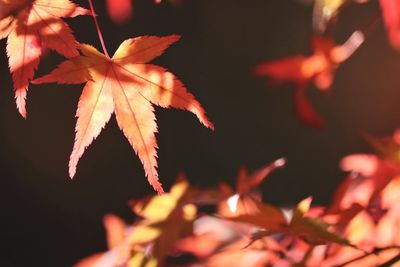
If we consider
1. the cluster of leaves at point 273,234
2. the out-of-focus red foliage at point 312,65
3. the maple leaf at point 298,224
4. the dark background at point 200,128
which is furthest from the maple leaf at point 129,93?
the dark background at point 200,128

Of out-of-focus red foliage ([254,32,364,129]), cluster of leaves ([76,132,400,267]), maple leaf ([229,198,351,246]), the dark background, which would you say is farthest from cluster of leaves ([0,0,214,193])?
the dark background

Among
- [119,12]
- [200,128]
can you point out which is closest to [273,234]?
[200,128]

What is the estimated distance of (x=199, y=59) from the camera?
2.28 meters

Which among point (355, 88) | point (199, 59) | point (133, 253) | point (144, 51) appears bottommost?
point (133, 253)

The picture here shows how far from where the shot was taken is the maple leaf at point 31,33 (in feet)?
1.89

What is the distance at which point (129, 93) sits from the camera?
2.07 ft

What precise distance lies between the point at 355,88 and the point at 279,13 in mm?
468

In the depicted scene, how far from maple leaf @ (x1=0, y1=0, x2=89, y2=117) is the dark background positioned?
1395 mm

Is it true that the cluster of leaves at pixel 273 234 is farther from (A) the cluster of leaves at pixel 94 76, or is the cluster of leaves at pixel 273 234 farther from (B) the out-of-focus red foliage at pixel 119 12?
(B) the out-of-focus red foliage at pixel 119 12

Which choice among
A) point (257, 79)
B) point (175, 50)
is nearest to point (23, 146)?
point (175, 50)

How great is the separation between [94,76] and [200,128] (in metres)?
1.54

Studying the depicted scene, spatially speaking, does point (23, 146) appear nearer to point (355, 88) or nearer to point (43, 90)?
point (43, 90)

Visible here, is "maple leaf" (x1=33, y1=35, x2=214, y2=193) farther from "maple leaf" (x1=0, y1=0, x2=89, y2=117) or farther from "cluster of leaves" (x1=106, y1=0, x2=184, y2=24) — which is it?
"cluster of leaves" (x1=106, y1=0, x2=184, y2=24)

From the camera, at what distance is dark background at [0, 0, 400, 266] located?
1.94m
